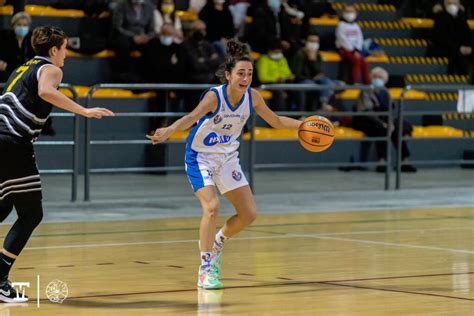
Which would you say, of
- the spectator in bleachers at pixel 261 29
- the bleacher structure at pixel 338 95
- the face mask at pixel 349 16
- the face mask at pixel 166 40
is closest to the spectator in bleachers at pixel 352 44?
the face mask at pixel 349 16

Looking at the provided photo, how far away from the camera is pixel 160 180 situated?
1778cm

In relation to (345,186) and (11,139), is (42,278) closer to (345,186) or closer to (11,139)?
(11,139)

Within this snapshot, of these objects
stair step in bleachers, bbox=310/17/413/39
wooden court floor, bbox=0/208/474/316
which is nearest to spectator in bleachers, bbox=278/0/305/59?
stair step in bleachers, bbox=310/17/413/39

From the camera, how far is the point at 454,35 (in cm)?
2373

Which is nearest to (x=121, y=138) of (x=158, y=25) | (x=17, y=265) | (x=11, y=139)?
(x=158, y=25)

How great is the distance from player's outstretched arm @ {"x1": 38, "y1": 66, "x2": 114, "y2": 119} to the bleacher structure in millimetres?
7571

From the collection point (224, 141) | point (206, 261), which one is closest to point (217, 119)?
point (224, 141)

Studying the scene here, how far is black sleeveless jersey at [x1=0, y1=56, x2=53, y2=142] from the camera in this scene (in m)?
8.05

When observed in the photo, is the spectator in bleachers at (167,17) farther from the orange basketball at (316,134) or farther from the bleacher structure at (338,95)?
the orange basketball at (316,134)

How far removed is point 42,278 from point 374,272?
2.61m

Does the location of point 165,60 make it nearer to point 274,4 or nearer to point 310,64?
point 310,64

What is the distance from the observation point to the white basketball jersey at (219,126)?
9.09 metres

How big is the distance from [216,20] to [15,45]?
14.1 ft

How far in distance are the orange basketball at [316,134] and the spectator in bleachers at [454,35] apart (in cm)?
1459
